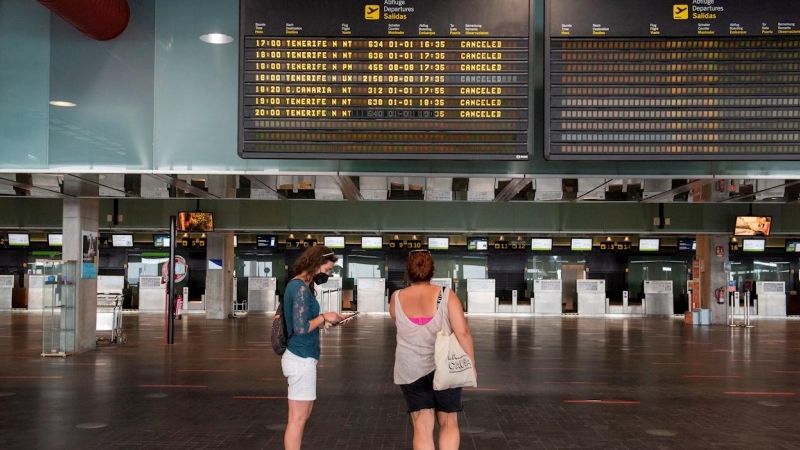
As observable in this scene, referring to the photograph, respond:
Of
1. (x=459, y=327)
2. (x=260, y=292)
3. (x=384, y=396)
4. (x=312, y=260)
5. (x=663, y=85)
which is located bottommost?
(x=384, y=396)

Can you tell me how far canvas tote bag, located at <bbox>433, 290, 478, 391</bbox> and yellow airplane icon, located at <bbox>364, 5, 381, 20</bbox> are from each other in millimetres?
2746

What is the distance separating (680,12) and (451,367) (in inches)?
136

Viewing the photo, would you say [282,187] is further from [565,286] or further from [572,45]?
[565,286]

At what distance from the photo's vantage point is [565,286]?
27.1m

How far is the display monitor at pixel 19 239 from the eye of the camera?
26.9 m

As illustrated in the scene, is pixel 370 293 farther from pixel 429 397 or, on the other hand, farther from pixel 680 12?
pixel 429 397

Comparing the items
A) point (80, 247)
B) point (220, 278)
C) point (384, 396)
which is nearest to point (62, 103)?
point (384, 396)

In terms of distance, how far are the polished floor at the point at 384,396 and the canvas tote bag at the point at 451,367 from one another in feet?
7.45

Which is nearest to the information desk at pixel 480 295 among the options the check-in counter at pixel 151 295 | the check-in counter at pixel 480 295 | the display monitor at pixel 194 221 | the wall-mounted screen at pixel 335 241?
the check-in counter at pixel 480 295

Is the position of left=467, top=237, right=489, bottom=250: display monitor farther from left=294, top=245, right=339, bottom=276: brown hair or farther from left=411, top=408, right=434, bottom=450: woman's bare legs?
left=411, top=408, right=434, bottom=450: woman's bare legs

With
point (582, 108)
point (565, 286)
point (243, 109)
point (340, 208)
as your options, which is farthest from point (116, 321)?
point (565, 286)

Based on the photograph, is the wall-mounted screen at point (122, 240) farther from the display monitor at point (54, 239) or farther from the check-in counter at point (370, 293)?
the check-in counter at point (370, 293)

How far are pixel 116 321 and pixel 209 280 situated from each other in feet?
25.2

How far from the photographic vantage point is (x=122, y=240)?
87.8 feet
